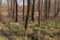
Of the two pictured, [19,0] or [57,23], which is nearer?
[57,23]

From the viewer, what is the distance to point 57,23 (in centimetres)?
749

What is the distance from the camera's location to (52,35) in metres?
6.44

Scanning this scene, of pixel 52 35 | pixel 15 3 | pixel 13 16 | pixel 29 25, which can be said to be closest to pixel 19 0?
pixel 15 3

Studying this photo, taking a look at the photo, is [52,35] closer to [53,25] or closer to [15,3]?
[53,25]

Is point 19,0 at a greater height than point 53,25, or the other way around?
point 19,0

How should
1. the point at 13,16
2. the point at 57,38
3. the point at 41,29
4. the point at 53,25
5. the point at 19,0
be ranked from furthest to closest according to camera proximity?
the point at 19,0 → the point at 13,16 → the point at 53,25 → the point at 41,29 → the point at 57,38

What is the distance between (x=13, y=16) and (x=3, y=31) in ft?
5.93

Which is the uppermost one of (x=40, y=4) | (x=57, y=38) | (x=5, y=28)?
(x=40, y=4)

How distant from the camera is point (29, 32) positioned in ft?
20.4

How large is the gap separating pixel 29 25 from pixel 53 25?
1.32 metres

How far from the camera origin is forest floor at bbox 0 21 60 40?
6.03 meters

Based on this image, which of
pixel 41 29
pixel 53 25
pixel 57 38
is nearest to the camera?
pixel 57 38

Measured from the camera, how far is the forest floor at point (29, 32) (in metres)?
6.03

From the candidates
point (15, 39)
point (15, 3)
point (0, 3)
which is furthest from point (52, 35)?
point (0, 3)
